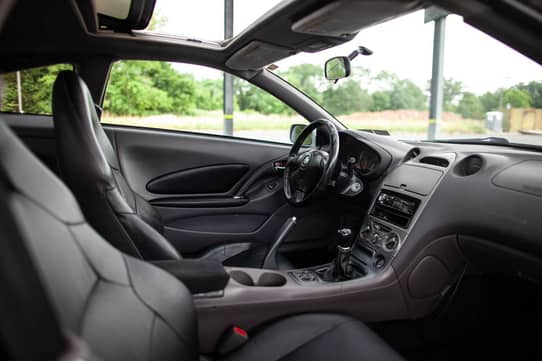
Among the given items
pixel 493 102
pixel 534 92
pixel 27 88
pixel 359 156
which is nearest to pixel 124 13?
pixel 27 88

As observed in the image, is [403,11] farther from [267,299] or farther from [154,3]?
[154,3]

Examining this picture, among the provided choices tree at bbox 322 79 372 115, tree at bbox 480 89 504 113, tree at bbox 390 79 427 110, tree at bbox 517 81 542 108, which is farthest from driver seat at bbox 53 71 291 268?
tree at bbox 390 79 427 110

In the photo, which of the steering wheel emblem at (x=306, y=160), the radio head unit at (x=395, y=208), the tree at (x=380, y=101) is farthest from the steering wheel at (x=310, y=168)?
the tree at (x=380, y=101)

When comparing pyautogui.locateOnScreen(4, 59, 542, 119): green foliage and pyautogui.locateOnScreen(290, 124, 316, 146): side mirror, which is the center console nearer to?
pyautogui.locateOnScreen(290, 124, 316, 146): side mirror

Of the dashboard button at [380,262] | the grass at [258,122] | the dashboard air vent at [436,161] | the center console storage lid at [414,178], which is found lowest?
the dashboard button at [380,262]

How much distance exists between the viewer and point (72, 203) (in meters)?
0.70

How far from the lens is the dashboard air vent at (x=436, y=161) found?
6.18ft

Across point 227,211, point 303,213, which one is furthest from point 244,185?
point 303,213

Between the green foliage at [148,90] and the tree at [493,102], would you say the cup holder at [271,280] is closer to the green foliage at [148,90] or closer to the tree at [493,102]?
the green foliage at [148,90]

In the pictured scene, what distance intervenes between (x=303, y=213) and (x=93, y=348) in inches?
85.0

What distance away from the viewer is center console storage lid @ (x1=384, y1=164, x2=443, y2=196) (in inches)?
72.9

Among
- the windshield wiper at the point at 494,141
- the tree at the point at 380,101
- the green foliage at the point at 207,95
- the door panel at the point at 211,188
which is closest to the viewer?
the windshield wiper at the point at 494,141

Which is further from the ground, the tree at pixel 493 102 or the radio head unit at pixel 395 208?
the tree at pixel 493 102

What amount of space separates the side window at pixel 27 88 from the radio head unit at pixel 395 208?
5.92ft
